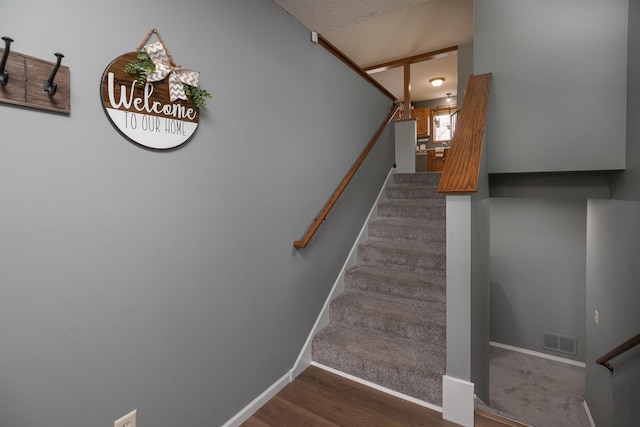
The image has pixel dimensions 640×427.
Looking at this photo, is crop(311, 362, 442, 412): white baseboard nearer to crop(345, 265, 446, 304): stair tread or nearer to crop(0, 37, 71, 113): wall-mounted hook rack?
crop(345, 265, 446, 304): stair tread

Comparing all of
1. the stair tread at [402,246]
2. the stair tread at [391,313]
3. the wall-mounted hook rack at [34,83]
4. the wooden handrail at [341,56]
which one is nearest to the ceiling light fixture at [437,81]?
the wooden handrail at [341,56]

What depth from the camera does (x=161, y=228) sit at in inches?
57.5

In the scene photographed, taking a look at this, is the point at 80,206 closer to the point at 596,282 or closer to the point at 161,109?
the point at 161,109

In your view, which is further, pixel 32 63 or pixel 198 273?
pixel 198 273

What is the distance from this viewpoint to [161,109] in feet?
4.65

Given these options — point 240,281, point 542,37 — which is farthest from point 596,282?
point 240,281

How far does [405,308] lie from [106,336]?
208 cm

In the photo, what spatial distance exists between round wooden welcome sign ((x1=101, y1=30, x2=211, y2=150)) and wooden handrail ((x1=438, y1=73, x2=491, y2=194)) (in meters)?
1.40

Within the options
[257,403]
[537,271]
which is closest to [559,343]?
[537,271]

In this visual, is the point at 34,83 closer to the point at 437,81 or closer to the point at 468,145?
the point at 468,145

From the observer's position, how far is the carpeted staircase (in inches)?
86.4

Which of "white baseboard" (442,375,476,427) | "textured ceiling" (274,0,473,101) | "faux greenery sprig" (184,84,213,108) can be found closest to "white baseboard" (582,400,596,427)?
"white baseboard" (442,375,476,427)

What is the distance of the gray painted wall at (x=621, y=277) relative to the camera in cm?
193

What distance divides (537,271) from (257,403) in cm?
406
